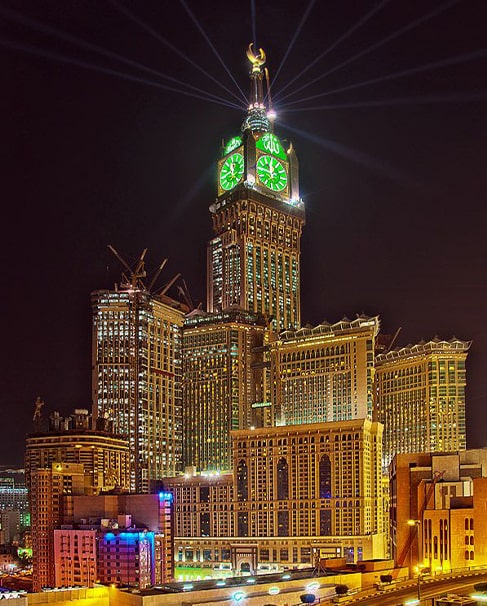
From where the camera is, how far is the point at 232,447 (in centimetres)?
19812

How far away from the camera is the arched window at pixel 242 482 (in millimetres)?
183875

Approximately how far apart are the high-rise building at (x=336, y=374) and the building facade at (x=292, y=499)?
39.1ft

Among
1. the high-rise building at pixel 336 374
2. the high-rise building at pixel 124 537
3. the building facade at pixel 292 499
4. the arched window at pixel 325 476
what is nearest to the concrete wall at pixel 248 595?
the high-rise building at pixel 124 537

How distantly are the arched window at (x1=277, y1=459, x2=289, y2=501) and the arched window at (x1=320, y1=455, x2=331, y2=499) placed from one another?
746 cm

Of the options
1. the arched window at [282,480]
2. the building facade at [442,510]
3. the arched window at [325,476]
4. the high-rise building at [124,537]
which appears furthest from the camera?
the arched window at [282,480]

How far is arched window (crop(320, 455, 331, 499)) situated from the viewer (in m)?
175

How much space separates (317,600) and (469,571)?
56.0 feet

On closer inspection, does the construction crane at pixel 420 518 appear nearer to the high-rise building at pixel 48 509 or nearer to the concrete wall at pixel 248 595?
Answer: the concrete wall at pixel 248 595

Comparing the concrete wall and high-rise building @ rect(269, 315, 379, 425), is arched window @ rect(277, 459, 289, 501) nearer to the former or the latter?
high-rise building @ rect(269, 315, 379, 425)

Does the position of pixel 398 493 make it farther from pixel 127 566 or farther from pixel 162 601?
pixel 127 566

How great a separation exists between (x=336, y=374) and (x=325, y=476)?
2467cm

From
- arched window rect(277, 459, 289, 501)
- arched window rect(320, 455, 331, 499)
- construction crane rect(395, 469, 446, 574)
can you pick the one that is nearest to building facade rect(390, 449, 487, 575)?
construction crane rect(395, 469, 446, 574)

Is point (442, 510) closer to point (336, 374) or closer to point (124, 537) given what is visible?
point (124, 537)

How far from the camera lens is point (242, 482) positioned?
186 m
